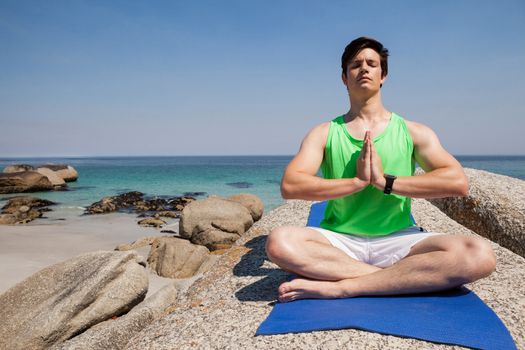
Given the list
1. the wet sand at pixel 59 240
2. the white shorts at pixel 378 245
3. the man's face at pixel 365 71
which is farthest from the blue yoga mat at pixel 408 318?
the wet sand at pixel 59 240

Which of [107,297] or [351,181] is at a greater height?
[351,181]

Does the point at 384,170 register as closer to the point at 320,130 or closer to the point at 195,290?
the point at 320,130

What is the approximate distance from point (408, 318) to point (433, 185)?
127 cm

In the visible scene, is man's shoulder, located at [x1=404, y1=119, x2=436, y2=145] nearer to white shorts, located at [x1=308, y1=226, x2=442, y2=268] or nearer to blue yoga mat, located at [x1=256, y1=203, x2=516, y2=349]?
white shorts, located at [x1=308, y1=226, x2=442, y2=268]

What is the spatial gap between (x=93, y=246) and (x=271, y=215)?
795 centimetres

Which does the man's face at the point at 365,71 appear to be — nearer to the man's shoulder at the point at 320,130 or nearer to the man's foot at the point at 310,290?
the man's shoulder at the point at 320,130

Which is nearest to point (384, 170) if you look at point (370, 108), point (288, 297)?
point (370, 108)

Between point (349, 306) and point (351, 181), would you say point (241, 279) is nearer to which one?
point (349, 306)

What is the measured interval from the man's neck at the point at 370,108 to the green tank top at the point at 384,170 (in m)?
0.14

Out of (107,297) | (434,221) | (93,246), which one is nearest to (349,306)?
(107,297)

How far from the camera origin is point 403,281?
3.39 meters

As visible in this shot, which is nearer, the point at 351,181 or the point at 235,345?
the point at 235,345

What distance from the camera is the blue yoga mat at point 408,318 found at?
2.82m

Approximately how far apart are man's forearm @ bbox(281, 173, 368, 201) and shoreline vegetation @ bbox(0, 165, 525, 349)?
122 cm
